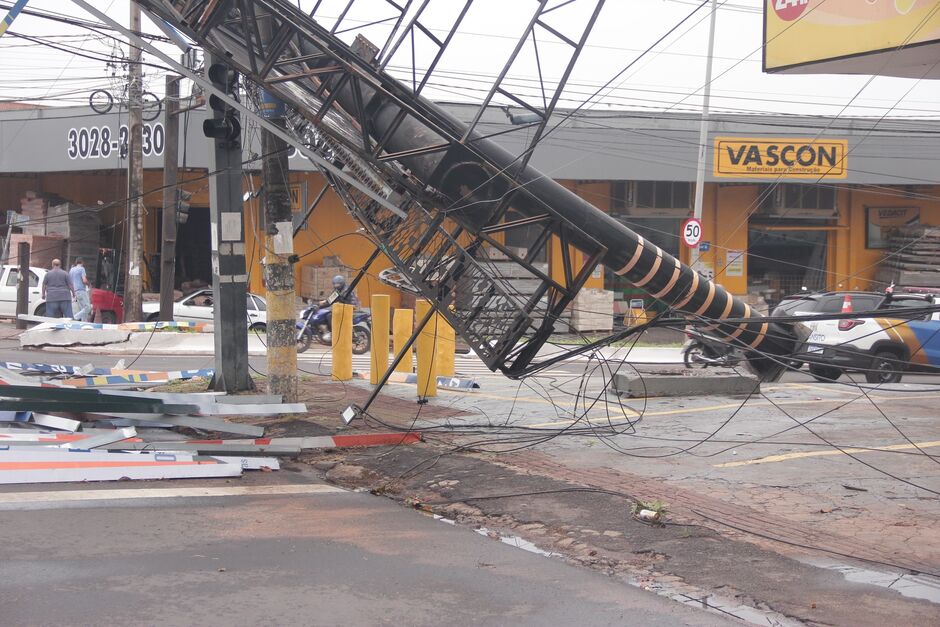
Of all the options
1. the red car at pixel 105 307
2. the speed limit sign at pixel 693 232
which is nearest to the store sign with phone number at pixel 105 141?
the red car at pixel 105 307

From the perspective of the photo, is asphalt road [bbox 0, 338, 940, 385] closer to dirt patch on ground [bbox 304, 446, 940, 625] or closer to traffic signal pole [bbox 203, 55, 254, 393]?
traffic signal pole [bbox 203, 55, 254, 393]

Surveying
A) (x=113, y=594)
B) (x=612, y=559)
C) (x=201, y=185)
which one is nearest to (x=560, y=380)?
(x=612, y=559)

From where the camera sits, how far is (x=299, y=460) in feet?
33.7

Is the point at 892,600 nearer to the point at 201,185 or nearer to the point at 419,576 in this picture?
the point at 419,576

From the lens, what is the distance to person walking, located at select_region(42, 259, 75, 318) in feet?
78.6

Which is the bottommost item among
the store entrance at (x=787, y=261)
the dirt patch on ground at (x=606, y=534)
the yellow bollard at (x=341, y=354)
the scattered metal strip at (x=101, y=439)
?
→ the dirt patch on ground at (x=606, y=534)

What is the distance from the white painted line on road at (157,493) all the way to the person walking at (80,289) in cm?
1783

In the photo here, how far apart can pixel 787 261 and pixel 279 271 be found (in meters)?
27.7

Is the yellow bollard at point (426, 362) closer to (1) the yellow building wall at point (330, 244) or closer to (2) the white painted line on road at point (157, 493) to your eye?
(2) the white painted line on road at point (157, 493)

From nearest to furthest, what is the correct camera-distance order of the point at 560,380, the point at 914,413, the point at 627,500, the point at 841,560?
the point at 841,560 < the point at 627,500 < the point at 914,413 < the point at 560,380

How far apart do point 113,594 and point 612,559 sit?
3359 mm

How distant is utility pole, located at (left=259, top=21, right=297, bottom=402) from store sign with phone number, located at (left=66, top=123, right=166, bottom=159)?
1791 centimetres

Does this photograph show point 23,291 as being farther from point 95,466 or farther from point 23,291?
point 95,466

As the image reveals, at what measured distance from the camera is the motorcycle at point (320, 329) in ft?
70.1
